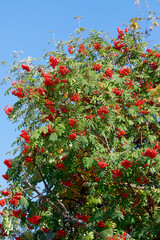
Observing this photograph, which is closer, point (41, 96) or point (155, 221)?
point (155, 221)

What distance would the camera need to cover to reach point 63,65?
10367 mm

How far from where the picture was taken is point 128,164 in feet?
28.6

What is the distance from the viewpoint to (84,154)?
37.7ft

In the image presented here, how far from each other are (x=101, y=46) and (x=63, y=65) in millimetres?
2690

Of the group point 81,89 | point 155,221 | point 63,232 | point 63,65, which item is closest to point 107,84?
point 81,89

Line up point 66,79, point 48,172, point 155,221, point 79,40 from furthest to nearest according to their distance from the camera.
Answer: point 79,40 → point 48,172 → point 66,79 → point 155,221

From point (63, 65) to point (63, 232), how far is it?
5.38 meters

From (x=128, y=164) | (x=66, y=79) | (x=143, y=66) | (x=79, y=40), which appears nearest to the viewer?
(x=128, y=164)

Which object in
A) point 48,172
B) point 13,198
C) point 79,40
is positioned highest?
point 79,40

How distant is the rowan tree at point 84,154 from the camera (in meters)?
9.41

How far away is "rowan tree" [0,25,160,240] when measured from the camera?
30.9 feet

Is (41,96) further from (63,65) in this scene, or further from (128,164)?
(128,164)

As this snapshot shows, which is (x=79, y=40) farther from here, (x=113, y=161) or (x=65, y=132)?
(x=113, y=161)

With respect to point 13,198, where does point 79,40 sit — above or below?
above
